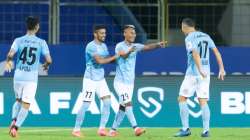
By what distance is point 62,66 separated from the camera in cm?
2170

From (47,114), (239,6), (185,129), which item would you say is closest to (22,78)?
(185,129)

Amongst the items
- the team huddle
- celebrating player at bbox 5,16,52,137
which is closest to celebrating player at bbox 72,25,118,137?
the team huddle

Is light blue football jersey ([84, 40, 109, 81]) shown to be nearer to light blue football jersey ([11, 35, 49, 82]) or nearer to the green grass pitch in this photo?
light blue football jersey ([11, 35, 49, 82])

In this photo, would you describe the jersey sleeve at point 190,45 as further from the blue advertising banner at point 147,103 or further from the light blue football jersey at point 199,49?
the blue advertising banner at point 147,103

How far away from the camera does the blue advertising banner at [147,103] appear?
1925cm

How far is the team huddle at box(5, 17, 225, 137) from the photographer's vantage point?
594 inches

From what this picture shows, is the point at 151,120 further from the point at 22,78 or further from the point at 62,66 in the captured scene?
the point at 22,78

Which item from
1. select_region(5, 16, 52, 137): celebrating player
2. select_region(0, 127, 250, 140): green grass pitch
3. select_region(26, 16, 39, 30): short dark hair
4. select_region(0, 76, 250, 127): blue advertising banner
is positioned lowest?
select_region(0, 127, 250, 140): green grass pitch

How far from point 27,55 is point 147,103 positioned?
4.86 m

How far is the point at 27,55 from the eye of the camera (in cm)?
1518

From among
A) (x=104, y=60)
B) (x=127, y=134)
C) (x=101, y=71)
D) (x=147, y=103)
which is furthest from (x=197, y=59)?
(x=147, y=103)

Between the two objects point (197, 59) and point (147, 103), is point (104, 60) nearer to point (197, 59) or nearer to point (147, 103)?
point (197, 59)

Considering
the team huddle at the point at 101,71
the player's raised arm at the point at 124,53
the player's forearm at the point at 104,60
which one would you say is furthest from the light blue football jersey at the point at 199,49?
the player's forearm at the point at 104,60

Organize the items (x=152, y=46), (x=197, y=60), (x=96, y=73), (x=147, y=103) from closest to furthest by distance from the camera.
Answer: (x=197, y=60) < (x=96, y=73) < (x=152, y=46) < (x=147, y=103)
